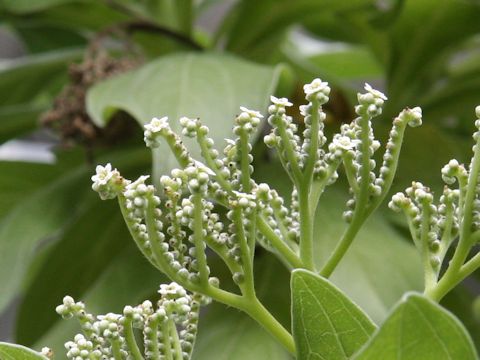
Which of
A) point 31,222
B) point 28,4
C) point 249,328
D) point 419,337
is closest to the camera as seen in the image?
point 419,337

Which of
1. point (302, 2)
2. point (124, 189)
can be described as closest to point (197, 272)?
point (124, 189)

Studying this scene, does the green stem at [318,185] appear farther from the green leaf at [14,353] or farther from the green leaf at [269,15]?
the green leaf at [269,15]

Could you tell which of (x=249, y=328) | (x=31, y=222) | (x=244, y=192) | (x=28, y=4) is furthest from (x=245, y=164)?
(x=28, y=4)

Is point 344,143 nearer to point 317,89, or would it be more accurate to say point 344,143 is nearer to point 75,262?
point 317,89

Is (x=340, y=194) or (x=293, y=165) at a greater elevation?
(x=293, y=165)

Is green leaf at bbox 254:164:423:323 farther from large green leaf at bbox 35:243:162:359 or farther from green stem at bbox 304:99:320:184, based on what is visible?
green stem at bbox 304:99:320:184

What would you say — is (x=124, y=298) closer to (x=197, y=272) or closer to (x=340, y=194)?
(x=340, y=194)

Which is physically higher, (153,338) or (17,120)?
(153,338)
